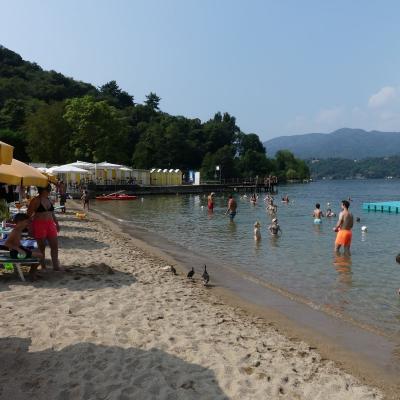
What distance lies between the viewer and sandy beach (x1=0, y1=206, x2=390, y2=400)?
4.45m

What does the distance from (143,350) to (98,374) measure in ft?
2.46

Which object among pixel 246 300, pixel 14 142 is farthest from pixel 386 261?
pixel 14 142

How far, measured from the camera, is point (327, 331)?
280 inches

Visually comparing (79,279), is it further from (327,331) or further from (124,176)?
(124,176)

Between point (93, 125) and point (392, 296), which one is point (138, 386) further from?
point (93, 125)

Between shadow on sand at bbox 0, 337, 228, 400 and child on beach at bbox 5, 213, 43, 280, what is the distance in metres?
2.51

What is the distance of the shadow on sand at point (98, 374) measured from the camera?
4281mm

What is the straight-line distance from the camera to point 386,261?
13570mm

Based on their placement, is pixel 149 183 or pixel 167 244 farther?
pixel 149 183

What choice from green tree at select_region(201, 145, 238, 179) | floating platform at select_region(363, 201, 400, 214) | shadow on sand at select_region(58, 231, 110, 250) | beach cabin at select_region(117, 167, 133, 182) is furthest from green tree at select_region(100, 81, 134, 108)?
shadow on sand at select_region(58, 231, 110, 250)

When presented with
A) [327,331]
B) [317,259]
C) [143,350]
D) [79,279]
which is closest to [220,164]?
[317,259]

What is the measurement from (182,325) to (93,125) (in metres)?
57.4

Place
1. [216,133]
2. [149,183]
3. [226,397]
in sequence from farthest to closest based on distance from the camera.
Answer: [216,133] → [149,183] → [226,397]

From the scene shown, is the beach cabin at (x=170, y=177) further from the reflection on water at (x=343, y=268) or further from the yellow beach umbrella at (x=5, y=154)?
the yellow beach umbrella at (x=5, y=154)
